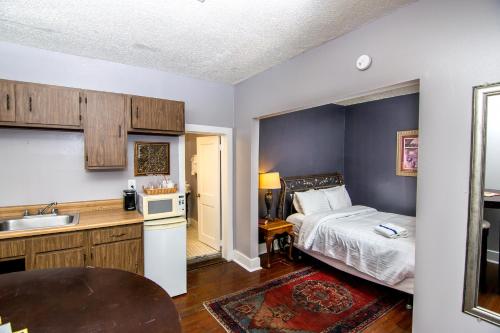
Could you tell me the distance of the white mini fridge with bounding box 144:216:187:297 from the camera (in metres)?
2.69

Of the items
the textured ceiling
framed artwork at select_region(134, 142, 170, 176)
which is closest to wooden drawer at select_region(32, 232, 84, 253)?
framed artwork at select_region(134, 142, 170, 176)

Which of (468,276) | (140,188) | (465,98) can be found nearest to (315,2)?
(465,98)

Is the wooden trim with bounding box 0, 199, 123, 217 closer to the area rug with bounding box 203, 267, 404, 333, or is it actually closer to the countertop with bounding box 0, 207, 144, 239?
the countertop with bounding box 0, 207, 144, 239

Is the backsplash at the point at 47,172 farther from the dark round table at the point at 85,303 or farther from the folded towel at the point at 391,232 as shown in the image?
the folded towel at the point at 391,232

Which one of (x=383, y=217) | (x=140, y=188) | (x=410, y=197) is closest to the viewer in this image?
(x=140, y=188)

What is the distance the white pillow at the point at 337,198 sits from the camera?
438 centimetres

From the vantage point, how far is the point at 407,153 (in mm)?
4305

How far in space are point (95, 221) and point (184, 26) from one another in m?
2.00

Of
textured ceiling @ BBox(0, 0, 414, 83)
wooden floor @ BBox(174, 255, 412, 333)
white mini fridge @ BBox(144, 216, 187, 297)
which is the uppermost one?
textured ceiling @ BBox(0, 0, 414, 83)

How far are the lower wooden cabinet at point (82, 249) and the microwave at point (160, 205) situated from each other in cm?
20

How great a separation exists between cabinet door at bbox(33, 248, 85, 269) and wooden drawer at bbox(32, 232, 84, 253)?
0.04 meters

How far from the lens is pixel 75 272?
57.3 inches

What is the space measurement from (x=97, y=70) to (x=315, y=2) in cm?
246

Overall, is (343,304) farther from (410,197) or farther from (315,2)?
(315,2)
